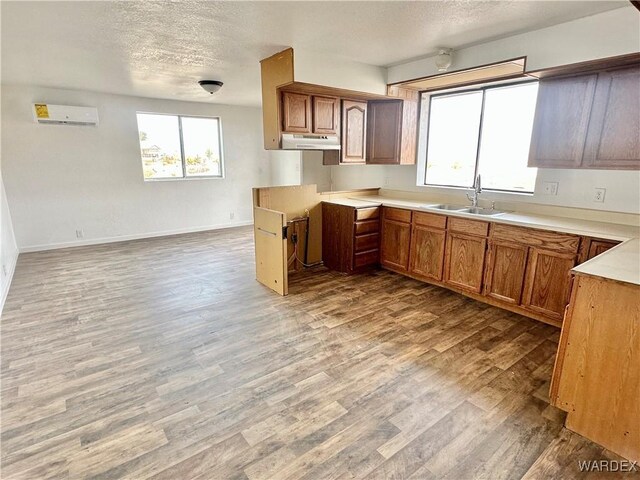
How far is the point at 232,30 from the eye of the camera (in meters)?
2.71

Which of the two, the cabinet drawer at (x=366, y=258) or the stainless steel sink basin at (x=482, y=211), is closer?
the stainless steel sink basin at (x=482, y=211)

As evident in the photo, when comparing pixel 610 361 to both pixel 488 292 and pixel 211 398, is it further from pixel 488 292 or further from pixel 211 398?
pixel 211 398

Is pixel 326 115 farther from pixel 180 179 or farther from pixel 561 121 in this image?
pixel 180 179

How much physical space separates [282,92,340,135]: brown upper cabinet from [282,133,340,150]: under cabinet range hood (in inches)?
2.3

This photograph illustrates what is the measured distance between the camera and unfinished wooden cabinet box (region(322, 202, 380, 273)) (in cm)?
411

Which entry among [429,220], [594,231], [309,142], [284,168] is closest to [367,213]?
[429,220]

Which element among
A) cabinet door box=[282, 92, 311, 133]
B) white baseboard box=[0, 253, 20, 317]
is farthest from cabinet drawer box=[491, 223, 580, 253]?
white baseboard box=[0, 253, 20, 317]

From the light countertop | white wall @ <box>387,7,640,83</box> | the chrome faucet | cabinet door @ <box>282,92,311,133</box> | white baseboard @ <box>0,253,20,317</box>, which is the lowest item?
white baseboard @ <box>0,253,20,317</box>

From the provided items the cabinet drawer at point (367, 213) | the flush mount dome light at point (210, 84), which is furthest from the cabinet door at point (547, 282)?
the flush mount dome light at point (210, 84)

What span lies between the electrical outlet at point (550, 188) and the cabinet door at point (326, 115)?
2307mm

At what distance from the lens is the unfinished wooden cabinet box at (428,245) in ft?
12.0

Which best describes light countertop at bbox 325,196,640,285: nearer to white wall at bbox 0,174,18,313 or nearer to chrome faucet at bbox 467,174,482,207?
chrome faucet at bbox 467,174,482,207

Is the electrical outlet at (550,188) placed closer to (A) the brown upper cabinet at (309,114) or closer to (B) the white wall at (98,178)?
(A) the brown upper cabinet at (309,114)

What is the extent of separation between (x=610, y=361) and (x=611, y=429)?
35 cm
